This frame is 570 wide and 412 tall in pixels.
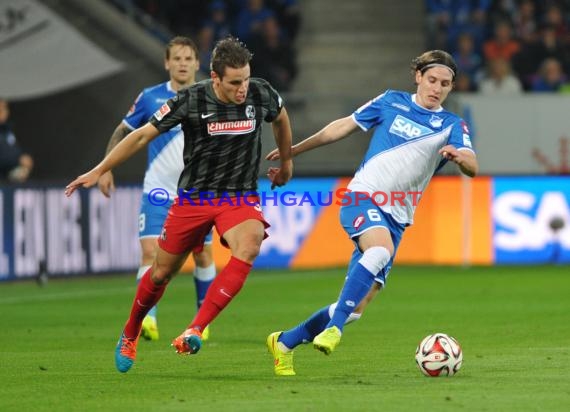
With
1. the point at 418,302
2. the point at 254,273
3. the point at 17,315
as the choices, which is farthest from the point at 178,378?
the point at 254,273

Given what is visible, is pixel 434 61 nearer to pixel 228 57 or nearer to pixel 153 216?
pixel 228 57

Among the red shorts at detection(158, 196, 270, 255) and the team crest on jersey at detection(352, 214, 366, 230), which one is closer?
the red shorts at detection(158, 196, 270, 255)

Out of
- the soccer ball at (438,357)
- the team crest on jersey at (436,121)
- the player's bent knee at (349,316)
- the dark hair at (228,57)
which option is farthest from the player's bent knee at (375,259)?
the dark hair at (228,57)

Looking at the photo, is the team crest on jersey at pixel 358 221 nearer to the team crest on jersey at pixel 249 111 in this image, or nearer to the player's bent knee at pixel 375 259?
the player's bent knee at pixel 375 259

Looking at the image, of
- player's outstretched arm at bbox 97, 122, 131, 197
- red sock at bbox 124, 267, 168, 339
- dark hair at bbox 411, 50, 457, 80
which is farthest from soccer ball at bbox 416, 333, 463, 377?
player's outstretched arm at bbox 97, 122, 131, 197

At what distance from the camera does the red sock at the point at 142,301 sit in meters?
9.65

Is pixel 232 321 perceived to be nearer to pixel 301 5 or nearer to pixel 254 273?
pixel 254 273

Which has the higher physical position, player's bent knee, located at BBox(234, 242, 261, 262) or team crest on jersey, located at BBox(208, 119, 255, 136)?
team crest on jersey, located at BBox(208, 119, 255, 136)

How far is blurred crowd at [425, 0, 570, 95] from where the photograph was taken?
948 inches

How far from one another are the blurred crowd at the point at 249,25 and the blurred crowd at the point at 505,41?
2.52 m

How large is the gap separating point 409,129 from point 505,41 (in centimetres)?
1529

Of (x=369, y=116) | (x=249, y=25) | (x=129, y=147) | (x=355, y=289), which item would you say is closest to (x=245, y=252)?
(x=355, y=289)

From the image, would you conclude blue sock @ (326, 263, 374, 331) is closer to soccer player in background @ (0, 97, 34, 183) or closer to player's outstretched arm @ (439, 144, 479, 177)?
player's outstretched arm @ (439, 144, 479, 177)

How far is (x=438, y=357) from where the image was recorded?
920 cm
